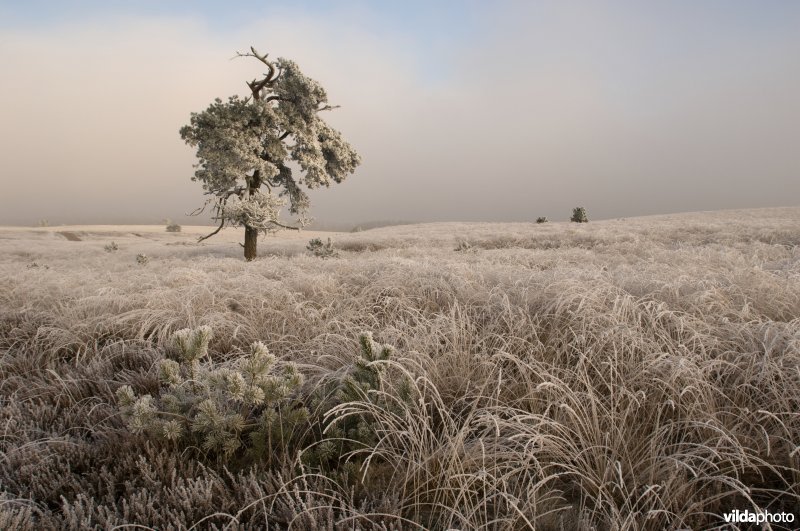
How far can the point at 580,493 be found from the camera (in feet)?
6.84

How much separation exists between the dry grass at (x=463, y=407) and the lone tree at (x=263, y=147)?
10.3 m

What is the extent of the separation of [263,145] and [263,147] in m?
0.29

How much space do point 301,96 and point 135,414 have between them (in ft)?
53.1

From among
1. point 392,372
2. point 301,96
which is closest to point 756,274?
point 392,372

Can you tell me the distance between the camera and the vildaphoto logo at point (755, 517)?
183 centimetres

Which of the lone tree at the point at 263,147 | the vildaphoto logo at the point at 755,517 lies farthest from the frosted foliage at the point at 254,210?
the vildaphoto logo at the point at 755,517

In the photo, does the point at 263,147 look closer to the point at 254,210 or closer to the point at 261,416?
the point at 254,210

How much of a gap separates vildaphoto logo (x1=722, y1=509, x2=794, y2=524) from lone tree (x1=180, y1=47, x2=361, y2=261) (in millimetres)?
15481

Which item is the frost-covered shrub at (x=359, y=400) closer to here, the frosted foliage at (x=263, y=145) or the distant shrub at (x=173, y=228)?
the frosted foliage at (x=263, y=145)

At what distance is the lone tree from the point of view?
1523 cm

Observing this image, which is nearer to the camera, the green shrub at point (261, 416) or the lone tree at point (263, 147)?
the green shrub at point (261, 416)

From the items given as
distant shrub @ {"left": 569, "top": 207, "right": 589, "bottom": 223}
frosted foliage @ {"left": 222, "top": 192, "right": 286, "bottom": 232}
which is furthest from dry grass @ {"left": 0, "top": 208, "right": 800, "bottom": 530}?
distant shrub @ {"left": 569, "top": 207, "right": 589, "bottom": 223}

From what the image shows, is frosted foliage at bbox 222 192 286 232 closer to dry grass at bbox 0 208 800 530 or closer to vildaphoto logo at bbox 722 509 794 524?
dry grass at bbox 0 208 800 530

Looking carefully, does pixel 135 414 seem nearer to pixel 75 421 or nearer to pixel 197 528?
pixel 197 528
